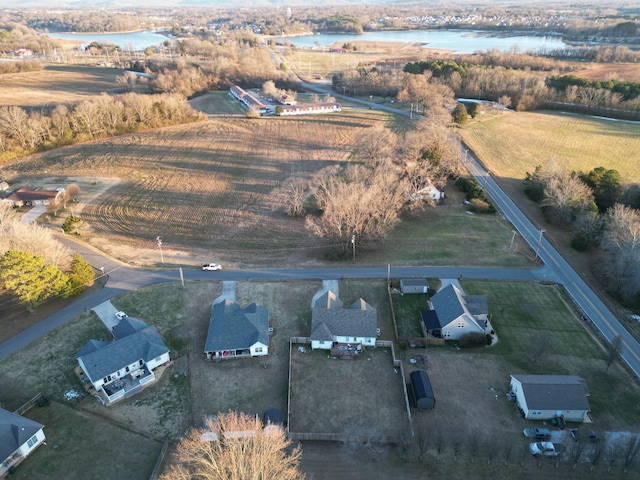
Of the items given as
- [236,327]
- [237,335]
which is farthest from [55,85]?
[237,335]

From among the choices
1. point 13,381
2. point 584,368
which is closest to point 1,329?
point 13,381

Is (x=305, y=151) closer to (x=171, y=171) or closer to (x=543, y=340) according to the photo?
(x=171, y=171)

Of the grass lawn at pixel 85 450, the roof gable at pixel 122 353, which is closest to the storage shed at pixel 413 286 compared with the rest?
the roof gable at pixel 122 353

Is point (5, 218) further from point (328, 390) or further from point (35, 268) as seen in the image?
point (328, 390)

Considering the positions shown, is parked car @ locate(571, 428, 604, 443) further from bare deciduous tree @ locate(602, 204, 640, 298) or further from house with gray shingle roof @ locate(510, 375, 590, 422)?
bare deciduous tree @ locate(602, 204, 640, 298)

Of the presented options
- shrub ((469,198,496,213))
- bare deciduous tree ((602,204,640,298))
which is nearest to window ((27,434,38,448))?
bare deciduous tree ((602,204,640,298))
